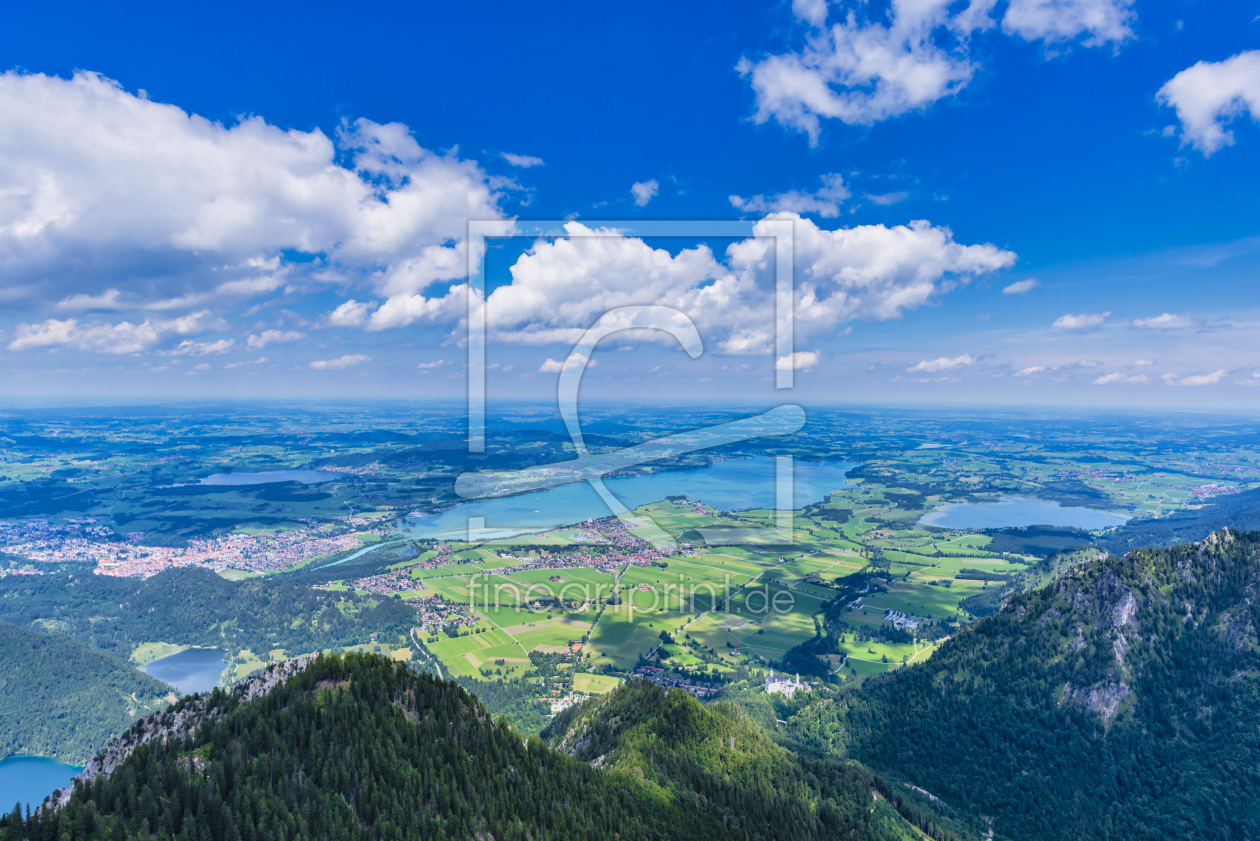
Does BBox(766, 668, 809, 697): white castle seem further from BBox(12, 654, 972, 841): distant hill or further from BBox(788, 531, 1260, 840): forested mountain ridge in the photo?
BBox(12, 654, 972, 841): distant hill

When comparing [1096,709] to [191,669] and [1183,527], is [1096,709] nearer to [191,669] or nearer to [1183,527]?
[191,669]

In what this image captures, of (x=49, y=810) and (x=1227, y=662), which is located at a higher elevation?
(x=49, y=810)

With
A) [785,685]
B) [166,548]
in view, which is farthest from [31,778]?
[166,548]

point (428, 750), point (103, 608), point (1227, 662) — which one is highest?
point (428, 750)

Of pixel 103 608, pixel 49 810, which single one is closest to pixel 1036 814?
pixel 49 810

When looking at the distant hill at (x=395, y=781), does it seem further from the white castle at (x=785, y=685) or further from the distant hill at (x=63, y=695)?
the distant hill at (x=63, y=695)

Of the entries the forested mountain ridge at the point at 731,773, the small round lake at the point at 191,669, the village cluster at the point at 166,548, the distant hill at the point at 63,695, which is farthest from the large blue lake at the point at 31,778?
the village cluster at the point at 166,548

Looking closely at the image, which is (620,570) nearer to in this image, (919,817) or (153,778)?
(919,817)

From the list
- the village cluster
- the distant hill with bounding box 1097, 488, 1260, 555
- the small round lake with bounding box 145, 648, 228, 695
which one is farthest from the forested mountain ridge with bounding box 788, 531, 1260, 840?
the village cluster
